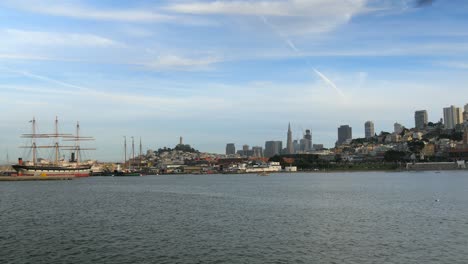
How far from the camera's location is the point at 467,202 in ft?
151

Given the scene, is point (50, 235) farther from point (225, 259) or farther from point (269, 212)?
point (269, 212)

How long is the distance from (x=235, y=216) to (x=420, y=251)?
16825 mm

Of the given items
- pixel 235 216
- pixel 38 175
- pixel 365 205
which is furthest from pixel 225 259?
pixel 38 175

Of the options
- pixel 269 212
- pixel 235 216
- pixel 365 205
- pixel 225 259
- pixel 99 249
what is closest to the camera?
pixel 225 259

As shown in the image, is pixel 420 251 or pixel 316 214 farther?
pixel 316 214

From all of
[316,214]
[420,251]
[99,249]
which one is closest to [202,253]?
[99,249]

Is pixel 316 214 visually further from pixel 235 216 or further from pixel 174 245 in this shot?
pixel 174 245

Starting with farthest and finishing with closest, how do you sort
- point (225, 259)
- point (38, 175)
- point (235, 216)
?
1. point (38, 175)
2. point (235, 216)
3. point (225, 259)

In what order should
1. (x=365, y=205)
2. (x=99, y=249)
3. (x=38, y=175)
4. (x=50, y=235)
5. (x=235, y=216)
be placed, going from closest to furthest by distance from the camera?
(x=99, y=249) → (x=50, y=235) → (x=235, y=216) → (x=365, y=205) → (x=38, y=175)

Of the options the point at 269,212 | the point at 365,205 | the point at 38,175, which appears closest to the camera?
the point at 269,212

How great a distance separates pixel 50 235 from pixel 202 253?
1102 cm

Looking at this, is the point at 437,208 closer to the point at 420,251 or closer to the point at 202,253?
the point at 420,251

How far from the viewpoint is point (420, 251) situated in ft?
75.3

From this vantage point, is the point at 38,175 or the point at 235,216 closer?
the point at 235,216
